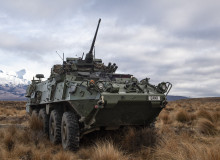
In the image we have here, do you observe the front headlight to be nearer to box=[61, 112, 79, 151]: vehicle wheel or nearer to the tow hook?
the tow hook

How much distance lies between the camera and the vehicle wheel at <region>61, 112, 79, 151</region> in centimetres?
590

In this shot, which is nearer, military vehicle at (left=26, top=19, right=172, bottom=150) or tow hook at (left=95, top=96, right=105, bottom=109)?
tow hook at (left=95, top=96, right=105, bottom=109)

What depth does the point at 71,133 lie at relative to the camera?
19.5 ft

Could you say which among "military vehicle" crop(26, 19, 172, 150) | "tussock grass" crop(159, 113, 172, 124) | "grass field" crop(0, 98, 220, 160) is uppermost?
"military vehicle" crop(26, 19, 172, 150)

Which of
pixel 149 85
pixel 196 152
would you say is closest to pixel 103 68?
pixel 149 85

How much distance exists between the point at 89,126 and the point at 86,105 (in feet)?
1.62

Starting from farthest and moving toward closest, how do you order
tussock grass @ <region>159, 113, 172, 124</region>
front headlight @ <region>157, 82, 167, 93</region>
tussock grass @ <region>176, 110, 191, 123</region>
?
tussock grass @ <region>176, 110, 191, 123</region> → tussock grass @ <region>159, 113, 172, 124</region> → front headlight @ <region>157, 82, 167, 93</region>

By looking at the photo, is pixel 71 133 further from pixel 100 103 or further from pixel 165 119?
pixel 165 119

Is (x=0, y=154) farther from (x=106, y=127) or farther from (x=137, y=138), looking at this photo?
(x=137, y=138)

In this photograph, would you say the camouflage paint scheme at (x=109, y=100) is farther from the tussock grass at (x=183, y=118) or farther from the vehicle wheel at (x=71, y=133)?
the tussock grass at (x=183, y=118)

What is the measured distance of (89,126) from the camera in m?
5.95

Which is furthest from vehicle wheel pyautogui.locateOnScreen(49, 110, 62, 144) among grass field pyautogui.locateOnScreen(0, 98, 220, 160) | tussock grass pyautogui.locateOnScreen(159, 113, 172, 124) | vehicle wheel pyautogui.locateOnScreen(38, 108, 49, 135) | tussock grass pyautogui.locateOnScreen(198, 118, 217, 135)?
tussock grass pyautogui.locateOnScreen(159, 113, 172, 124)

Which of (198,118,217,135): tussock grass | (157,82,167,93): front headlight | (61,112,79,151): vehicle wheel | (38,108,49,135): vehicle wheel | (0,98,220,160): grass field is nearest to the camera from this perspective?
(0,98,220,160): grass field

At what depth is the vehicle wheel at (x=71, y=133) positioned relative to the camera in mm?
5902
